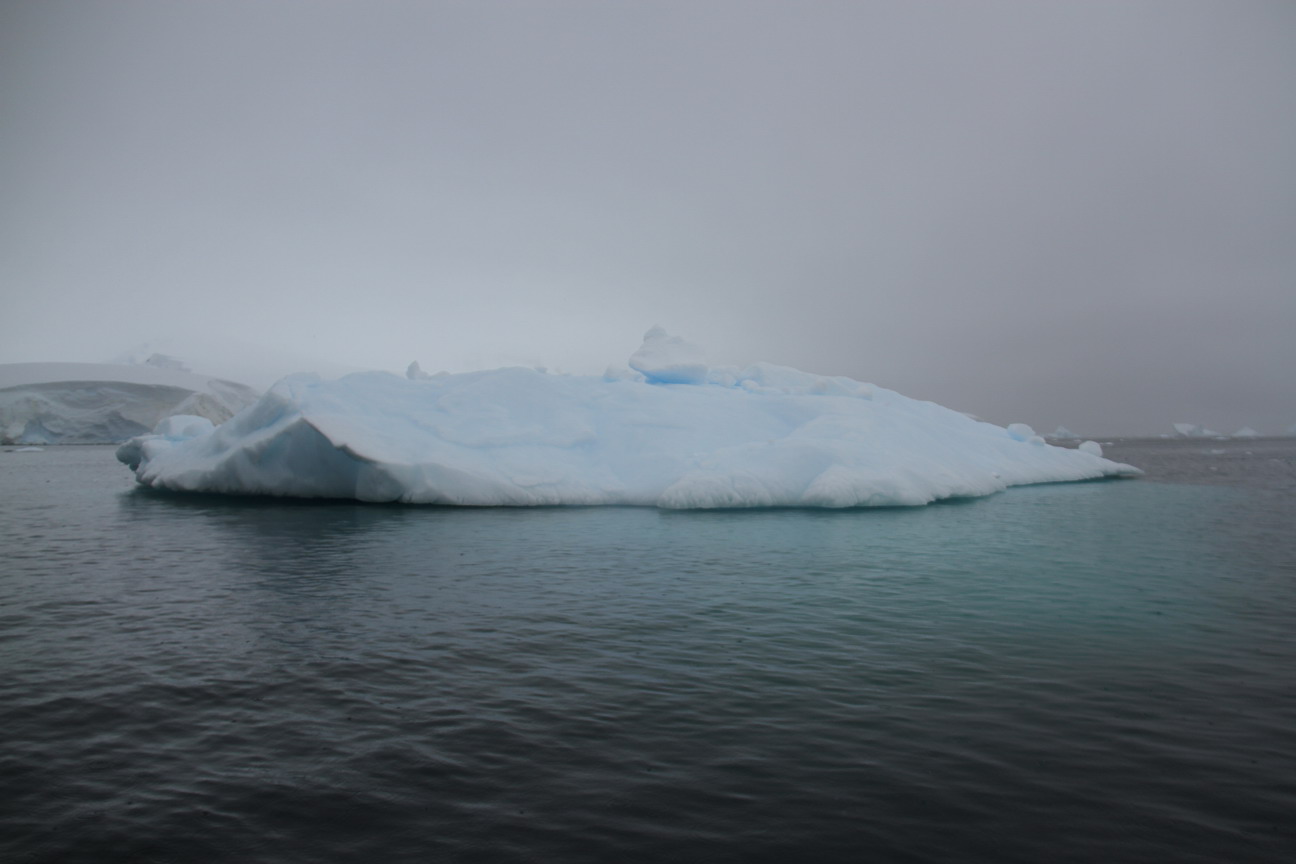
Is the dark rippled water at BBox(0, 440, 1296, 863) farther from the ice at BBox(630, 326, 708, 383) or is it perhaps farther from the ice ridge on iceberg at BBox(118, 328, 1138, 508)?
the ice at BBox(630, 326, 708, 383)

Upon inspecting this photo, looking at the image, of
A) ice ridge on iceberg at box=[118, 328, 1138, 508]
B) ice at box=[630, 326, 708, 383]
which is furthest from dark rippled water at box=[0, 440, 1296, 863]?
ice at box=[630, 326, 708, 383]

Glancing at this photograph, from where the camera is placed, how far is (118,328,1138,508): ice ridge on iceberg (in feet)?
71.0

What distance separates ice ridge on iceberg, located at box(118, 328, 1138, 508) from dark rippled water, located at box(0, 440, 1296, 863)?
805 centimetres

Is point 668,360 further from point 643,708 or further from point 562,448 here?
point 643,708

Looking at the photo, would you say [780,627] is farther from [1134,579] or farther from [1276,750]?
[1134,579]

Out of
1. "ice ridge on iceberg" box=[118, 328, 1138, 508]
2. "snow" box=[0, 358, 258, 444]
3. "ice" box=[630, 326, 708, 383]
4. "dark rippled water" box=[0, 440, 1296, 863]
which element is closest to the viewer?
"dark rippled water" box=[0, 440, 1296, 863]

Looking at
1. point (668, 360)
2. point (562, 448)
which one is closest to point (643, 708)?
point (562, 448)

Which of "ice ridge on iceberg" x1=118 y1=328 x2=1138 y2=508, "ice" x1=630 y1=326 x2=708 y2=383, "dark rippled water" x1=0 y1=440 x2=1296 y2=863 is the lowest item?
"dark rippled water" x1=0 y1=440 x2=1296 y2=863

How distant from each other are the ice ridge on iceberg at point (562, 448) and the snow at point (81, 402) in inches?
2093

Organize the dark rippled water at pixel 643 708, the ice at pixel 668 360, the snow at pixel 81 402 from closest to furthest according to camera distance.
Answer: the dark rippled water at pixel 643 708, the ice at pixel 668 360, the snow at pixel 81 402

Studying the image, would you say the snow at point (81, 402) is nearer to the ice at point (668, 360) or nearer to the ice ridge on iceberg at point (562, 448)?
the ice at point (668, 360)

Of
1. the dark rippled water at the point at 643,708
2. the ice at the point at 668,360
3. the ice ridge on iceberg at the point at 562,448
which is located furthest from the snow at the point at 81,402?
the dark rippled water at the point at 643,708

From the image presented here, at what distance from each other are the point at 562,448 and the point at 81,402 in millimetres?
70991

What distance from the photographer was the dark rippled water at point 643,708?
4223mm
